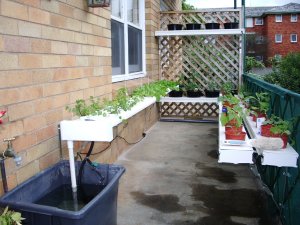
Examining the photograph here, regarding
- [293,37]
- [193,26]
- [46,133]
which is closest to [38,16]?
[46,133]

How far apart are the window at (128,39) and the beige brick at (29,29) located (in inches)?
83.5

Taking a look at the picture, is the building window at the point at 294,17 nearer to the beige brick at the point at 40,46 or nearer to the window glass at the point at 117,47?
the window glass at the point at 117,47

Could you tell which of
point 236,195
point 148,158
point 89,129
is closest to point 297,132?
point 236,195

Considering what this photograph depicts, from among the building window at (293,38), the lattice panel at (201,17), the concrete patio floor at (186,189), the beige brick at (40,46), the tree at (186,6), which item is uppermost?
the building window at (293,38)

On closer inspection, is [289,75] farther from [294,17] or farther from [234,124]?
[294,17]

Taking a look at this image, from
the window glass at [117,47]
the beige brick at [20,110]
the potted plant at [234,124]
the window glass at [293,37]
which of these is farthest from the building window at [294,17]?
the beige brick at [20,110]

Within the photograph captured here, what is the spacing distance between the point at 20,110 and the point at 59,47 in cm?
74

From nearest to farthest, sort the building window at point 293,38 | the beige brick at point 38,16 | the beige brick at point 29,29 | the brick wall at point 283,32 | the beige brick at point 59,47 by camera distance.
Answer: the beige brick at point 29,29, the beige brick at point 38,16, the beige brick at point 59,47, the brick wall at point 283,32, the building window at point 293,38

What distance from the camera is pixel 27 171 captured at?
229 centimetres

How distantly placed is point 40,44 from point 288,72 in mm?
8385

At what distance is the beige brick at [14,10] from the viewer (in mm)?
2027

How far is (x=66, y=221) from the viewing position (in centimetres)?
178

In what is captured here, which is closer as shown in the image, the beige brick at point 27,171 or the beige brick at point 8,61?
the beige brick at point 8,61

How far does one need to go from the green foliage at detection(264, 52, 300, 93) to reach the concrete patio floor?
5.00 metres
